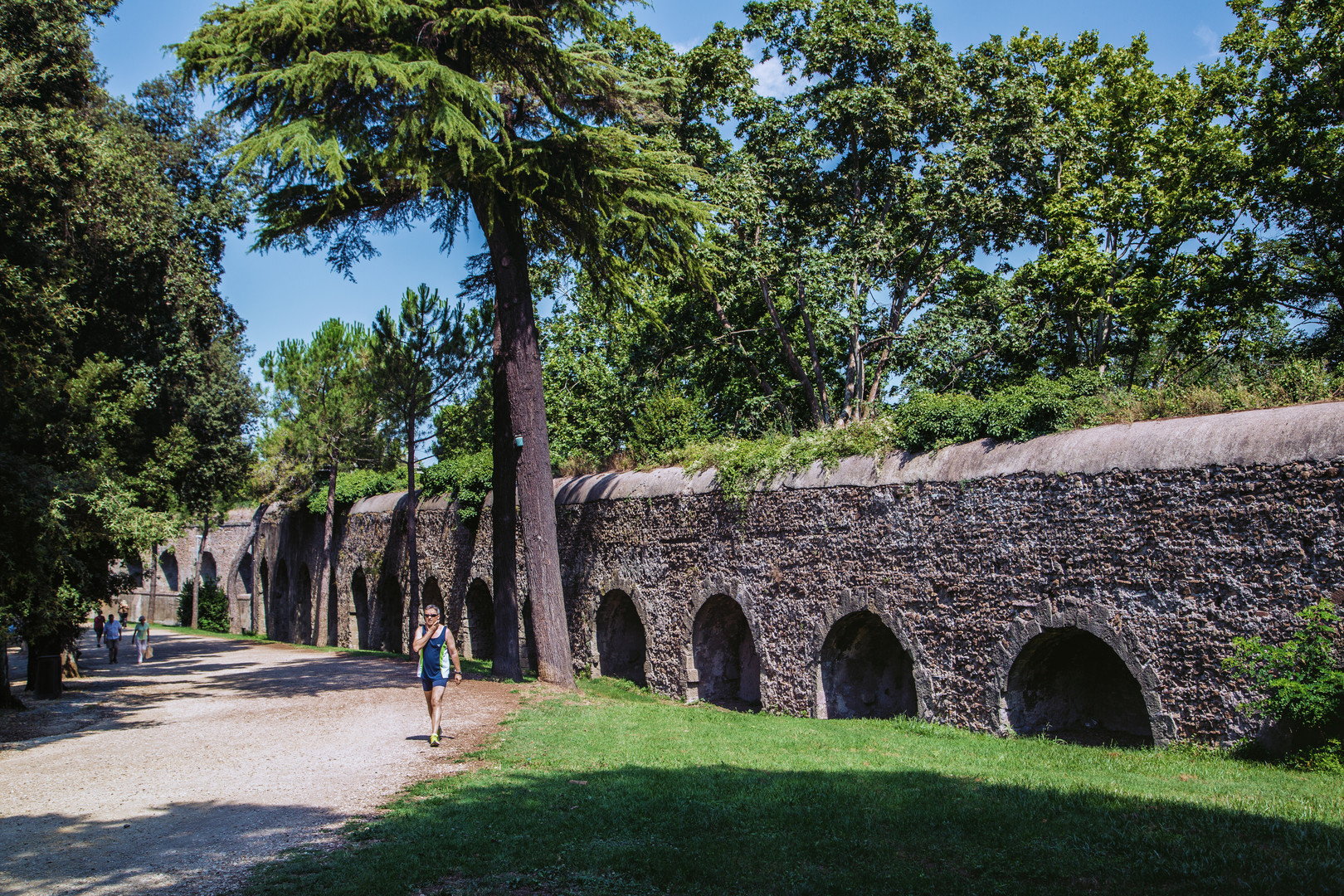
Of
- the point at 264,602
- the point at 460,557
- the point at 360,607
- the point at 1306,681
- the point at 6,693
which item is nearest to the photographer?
the point at 1306,681

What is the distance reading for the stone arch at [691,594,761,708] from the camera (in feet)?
46.3

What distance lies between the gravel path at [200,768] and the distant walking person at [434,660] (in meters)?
0.37

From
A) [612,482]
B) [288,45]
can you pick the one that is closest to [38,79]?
[288,45]

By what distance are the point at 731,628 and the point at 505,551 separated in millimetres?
3926

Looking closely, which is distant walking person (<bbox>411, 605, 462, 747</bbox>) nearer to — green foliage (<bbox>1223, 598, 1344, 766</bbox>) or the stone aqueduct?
the stone aqueduct

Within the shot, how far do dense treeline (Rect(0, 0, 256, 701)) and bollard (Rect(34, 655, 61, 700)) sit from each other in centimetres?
16

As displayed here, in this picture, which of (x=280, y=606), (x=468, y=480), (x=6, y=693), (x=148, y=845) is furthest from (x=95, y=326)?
(x=280, y=606)

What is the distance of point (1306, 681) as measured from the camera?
23.9 feet

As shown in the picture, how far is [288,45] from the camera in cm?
1112

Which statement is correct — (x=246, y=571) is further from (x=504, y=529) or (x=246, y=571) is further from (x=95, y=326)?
(x=504, y=529)

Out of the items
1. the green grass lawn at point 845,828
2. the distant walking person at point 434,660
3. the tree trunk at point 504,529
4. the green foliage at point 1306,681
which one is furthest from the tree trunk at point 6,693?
the green foliage at point 1306,681

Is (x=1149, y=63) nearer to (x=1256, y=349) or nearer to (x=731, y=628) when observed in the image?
(x=1256, y=349)

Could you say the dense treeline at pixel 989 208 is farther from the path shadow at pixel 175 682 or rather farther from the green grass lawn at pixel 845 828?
the green grass lawn at pixel 845 828

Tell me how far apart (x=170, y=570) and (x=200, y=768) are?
45140 mm
